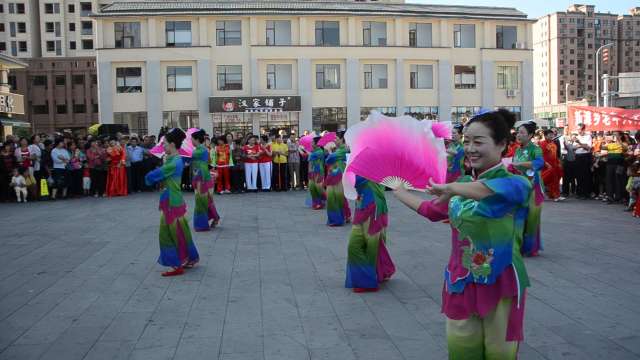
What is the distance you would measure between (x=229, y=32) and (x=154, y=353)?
3581 centimetres

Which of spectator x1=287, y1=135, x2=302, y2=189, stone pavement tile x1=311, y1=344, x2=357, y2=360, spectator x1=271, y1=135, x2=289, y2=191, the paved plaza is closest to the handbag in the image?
the paved plaza

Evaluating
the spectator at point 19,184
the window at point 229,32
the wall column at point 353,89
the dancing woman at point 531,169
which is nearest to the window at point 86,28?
the window at point 229,32

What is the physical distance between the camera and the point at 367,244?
6.39 meters

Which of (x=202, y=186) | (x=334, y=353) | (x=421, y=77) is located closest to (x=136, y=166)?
(x=202, y=186)

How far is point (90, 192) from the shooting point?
18500 millimetres

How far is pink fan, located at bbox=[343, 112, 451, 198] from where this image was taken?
126 inches

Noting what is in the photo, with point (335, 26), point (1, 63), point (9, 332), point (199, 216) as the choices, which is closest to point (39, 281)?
point (9, 332)

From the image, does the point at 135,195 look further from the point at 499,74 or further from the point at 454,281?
the point at 499,74

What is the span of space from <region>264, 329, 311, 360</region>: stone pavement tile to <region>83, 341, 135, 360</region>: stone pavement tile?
1.06 metres

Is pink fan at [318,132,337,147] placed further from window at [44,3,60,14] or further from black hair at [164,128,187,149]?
window at [44,3,60,14]

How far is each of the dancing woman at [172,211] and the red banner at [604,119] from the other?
14.4 metres

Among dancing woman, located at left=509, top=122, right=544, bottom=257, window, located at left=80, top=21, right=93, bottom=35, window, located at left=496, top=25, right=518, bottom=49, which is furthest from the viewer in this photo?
window, located at left=80, top=21, right=93, bottom=35

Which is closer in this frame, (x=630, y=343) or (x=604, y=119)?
(x=630, y=343)

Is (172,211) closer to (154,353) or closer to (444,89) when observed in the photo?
(154,353)
